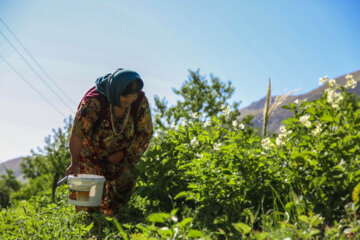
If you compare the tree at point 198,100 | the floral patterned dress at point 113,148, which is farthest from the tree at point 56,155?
the floral patterned dress at point 113,148

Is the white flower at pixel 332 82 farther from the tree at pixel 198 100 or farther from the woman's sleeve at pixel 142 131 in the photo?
the tree at pixel 198 100

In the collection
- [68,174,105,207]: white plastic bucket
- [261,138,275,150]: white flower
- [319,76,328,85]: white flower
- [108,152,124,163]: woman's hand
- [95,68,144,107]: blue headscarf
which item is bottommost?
[68,174,105,207]: white plastic bucket

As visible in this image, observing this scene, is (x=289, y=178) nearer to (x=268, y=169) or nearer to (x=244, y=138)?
(x=268, y=169)

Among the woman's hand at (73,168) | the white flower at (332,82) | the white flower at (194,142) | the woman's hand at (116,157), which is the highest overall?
the white flower at (332,82)

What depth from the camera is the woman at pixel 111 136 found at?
3.14 meters

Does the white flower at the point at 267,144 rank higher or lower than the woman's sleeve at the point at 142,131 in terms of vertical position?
lower

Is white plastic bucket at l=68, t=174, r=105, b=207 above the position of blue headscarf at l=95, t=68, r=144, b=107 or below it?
below

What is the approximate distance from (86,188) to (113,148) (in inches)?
25.5

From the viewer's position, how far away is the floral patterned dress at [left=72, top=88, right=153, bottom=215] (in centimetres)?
328

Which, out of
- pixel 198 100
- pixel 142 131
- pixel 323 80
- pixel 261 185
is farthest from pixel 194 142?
pixel 198 100

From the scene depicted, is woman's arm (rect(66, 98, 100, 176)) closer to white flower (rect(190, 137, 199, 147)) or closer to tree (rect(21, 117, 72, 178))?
white flower (rect(190, 137, 199, 147))

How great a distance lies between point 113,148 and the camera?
338 centimetres

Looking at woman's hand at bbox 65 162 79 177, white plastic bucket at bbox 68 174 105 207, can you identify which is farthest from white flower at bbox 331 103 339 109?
woman's hand at bbox 65 162 79 177

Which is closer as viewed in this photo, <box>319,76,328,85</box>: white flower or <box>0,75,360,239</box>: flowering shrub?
<box>0,75,360,239</box>: flowering shrub
